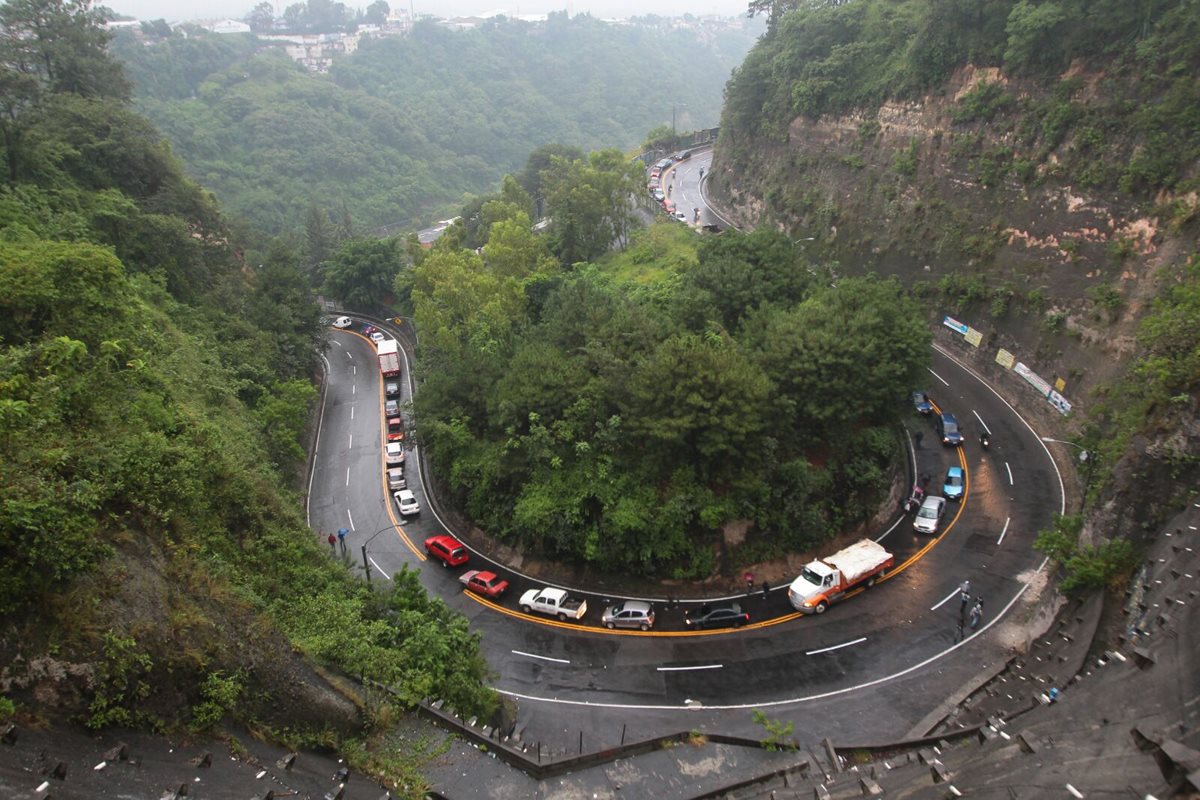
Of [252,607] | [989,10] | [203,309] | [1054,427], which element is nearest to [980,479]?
[1054,427]

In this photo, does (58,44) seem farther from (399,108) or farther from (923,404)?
(399,108)

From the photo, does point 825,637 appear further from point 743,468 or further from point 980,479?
point 980,479

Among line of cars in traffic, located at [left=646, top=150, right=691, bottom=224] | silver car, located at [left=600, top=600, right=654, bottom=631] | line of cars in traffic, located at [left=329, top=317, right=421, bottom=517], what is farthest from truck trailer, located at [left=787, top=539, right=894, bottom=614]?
line of cars in traffic, located at [left=646, top=150, right=691, bottom=224]

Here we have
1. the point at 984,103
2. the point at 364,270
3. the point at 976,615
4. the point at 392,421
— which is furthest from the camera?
the point at 364,270

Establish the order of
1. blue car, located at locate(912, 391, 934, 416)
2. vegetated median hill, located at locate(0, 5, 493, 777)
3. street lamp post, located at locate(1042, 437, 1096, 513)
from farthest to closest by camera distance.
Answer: blue car, located at locate(912, 391, 934, 416) < street lamp post, located at locate(1042, 437, 1096, 513) < vegetated median hill, located at locate(0, 5, 493, 777)

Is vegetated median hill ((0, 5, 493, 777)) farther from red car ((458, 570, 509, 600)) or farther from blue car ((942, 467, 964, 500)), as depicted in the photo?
blue car ((942, 467, 964, 500))

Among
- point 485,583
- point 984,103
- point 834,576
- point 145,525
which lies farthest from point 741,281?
point 145,525
